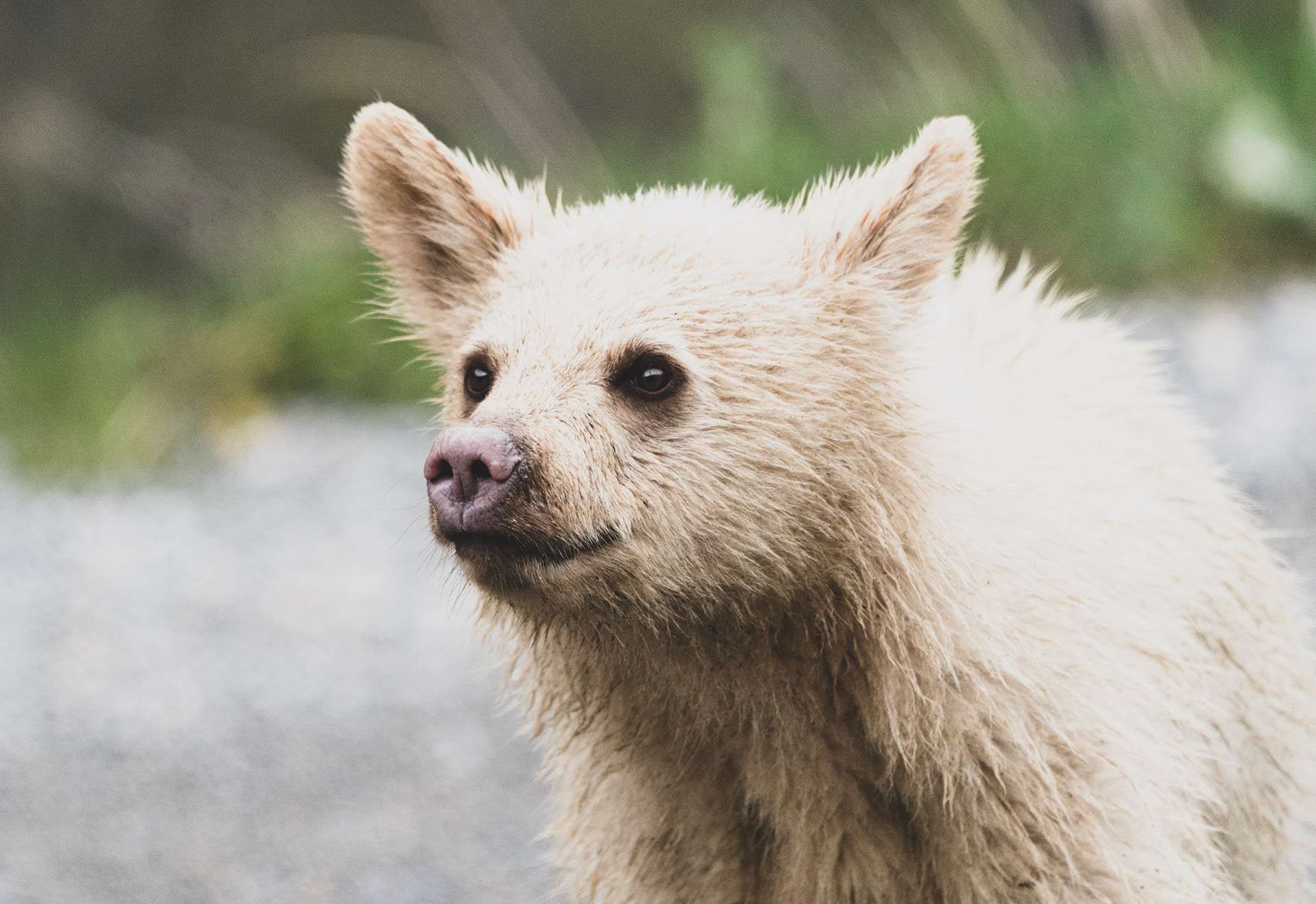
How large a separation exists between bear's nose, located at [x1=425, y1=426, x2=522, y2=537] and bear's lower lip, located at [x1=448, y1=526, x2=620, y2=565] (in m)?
0.03

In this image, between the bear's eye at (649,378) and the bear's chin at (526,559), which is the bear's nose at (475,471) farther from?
the bear's eye at (649,378)

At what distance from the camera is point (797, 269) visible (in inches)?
106

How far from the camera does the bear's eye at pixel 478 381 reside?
2.72 m

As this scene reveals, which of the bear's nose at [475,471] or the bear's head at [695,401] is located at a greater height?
the bear's head at [695,401]

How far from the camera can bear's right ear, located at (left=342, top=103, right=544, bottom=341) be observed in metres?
2.97

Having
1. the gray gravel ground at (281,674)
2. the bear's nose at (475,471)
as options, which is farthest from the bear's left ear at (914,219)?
the gray gravel ground at (281,674)

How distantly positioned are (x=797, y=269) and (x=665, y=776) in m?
0.97

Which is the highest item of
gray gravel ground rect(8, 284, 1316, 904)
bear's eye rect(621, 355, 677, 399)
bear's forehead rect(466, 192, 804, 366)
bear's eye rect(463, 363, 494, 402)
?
bear's forehead rect(466, 192, 804, 366)

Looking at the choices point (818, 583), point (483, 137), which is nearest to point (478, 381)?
point (818, 583)

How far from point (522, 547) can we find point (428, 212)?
98cm

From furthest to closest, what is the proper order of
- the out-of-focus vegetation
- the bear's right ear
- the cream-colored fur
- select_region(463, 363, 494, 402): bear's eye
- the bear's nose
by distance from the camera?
the out-of-focus vegetation, the bear's right ear, select_region(463, 363, 494, 402): bear's eye, the cream-colored fur, the bear's nose

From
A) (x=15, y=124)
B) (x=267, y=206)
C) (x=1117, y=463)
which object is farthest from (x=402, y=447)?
(x=1117, y=463)

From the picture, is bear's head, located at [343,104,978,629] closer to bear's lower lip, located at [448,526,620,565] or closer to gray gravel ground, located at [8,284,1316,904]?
bear's lower lip, located at [448,526,620,565]

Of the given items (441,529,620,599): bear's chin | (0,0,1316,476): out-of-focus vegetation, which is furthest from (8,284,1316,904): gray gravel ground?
(0,0,1316,476): out-of-focus vegetation
